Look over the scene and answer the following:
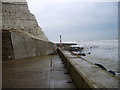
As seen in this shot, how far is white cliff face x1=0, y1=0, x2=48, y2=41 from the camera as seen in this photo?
1961 cm

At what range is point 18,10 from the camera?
22.1 meters

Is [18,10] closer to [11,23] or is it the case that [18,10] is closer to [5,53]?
[11,23]

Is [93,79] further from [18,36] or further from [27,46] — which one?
[27,46]

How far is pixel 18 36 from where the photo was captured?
43.1ft

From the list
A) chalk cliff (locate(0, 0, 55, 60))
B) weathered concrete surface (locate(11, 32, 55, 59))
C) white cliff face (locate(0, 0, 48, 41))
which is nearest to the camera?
chalk cliff (locate(0, 0, 55, 60))

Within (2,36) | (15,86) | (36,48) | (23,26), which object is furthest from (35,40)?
(15,86)

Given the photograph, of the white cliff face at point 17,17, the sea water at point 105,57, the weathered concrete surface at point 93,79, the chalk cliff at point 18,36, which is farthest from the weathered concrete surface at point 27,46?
the weathered concrete surface at point 93,79

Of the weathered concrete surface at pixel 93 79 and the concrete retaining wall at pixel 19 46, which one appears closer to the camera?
the weathered concrete surface at pixel 93 79

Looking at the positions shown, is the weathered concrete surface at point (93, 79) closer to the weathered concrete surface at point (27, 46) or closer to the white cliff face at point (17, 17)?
the weathered concrete surface at point (27, 46)

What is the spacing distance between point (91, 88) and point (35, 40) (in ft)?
41.8

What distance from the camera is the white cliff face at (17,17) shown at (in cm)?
1961

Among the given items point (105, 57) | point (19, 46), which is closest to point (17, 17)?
point (19, 46)

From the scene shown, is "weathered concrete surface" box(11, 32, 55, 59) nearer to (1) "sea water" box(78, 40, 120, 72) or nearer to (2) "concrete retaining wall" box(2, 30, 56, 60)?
(2) "concrete retaining wall" box(2, 30, 56, 60)

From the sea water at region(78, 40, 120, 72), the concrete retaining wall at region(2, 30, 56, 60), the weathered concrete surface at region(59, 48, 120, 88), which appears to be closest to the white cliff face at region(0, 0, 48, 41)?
the concrete retaining wall at region(2, 30, 56, 60)
